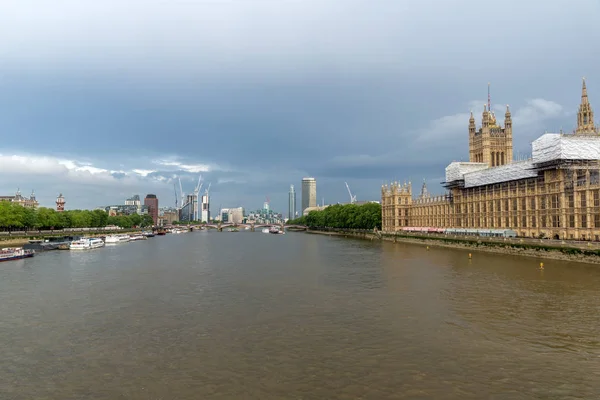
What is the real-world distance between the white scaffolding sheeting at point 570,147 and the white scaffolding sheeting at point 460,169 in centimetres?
4641

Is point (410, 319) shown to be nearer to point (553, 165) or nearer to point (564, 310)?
point (564, 310)

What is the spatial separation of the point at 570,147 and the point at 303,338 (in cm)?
7836

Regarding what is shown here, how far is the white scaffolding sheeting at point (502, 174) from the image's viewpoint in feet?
326

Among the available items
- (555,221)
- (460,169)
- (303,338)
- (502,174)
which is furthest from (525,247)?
(303,338)

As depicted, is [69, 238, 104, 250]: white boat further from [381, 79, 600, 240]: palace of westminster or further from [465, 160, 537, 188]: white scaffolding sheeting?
[465, 160, 537, 188]: white scaffolding sheeting

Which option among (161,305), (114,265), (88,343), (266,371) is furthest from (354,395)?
(114,265)

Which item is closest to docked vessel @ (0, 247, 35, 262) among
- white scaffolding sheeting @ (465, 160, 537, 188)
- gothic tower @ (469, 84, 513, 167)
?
white scaffolding sheeting @ (465, 160, 537, 188)

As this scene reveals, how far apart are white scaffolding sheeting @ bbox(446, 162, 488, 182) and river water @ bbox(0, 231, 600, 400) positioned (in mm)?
85136

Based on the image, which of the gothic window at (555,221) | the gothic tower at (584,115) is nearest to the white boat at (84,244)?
the gothic window at (555,221)

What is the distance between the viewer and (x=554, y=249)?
242ft

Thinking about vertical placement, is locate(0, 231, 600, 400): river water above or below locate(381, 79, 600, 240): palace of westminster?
below

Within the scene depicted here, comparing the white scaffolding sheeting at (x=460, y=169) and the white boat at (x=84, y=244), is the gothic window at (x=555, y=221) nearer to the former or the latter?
the white scaffolding sheeting at (x=460, y=169)

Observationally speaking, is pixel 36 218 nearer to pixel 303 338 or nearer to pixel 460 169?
pixel 460 169

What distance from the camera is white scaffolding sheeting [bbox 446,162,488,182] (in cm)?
13625
